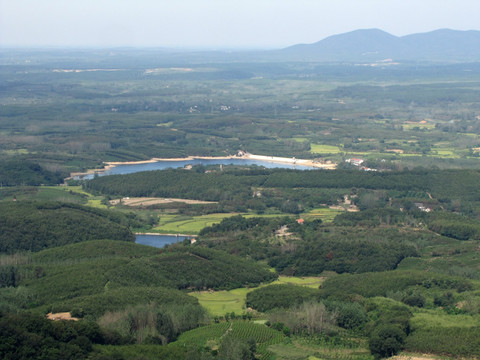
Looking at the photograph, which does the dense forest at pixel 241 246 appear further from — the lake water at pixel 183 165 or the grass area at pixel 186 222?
the lake water at pixel 183 165

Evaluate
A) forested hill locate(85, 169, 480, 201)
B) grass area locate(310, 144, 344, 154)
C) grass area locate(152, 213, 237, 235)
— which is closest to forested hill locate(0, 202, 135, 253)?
grass area locate(152, 213, 237, 235)

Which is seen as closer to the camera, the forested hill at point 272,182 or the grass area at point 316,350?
the grass area at point 316,350

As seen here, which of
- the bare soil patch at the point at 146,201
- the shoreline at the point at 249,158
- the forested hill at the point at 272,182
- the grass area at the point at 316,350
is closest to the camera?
the grass area at the point at 316,350

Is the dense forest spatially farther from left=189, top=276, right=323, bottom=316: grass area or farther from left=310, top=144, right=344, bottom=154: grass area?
left=310, top=144, right=344, bottom=154: grass area

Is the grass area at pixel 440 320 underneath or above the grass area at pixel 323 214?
above

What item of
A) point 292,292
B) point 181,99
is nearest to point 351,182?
point 292,292

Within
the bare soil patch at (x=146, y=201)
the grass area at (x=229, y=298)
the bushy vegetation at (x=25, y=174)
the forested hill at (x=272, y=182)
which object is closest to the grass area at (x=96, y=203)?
the bare soil patch at (x=146, y=201)

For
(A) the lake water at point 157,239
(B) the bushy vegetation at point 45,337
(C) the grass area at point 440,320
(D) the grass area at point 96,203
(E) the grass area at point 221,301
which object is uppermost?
(B) the bushy vegetation at point 45,337
